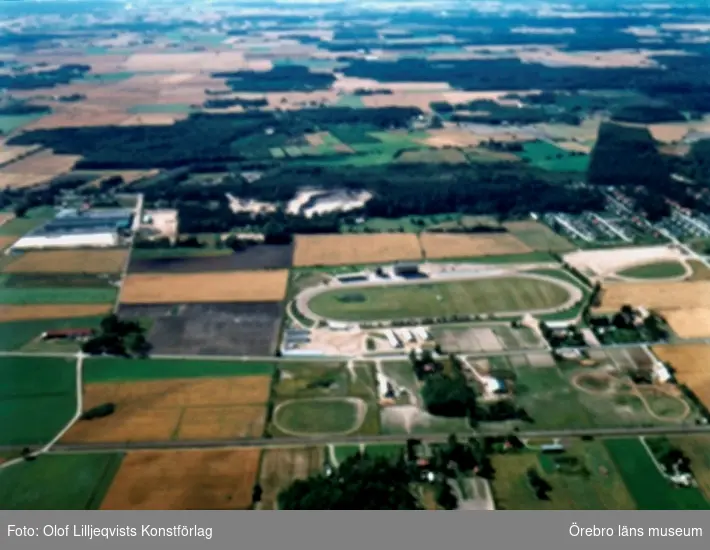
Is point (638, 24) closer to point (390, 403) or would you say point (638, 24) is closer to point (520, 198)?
point (520, 198)

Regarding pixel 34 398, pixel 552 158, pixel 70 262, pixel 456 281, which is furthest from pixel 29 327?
→ pixel 552 158

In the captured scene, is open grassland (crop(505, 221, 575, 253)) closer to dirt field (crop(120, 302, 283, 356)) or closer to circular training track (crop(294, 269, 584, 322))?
circular training track (crop(294, 269, 584, 322))

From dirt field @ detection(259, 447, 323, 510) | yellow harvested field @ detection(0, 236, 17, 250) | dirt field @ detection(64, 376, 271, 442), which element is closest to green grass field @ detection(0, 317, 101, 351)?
dirt field @ detection(64, 376, 271, 442)

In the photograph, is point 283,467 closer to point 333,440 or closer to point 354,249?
point 333,440

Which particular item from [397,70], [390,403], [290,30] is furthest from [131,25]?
[390,403]

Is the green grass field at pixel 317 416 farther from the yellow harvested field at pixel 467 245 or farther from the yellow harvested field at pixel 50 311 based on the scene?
the yellow harvested field at pixel 467 245

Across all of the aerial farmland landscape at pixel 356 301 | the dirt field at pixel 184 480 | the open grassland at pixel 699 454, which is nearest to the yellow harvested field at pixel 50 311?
the aerial farmland landscape at pixel 356 301
